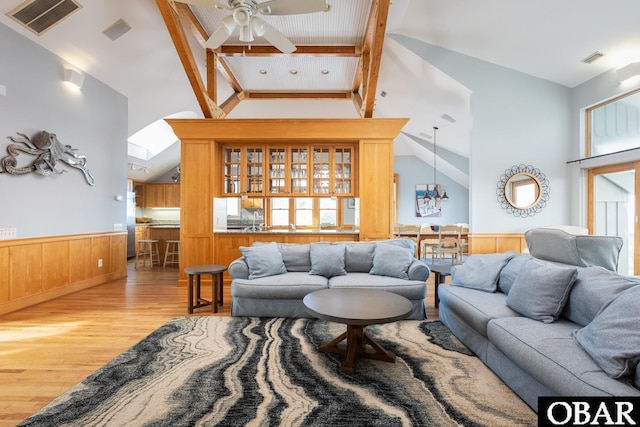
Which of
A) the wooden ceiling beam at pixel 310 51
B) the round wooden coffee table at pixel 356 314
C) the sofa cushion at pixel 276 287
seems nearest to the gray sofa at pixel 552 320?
the round wooden coffee table at pixel 356 314

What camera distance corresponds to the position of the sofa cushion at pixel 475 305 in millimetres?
2402

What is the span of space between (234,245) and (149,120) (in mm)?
3963

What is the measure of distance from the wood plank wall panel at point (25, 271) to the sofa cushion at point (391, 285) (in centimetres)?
379

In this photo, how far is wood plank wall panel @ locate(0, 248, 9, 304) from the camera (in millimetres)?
3646

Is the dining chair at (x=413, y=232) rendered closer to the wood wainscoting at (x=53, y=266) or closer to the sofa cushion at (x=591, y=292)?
the sofa cushion at (x=591, y=292)

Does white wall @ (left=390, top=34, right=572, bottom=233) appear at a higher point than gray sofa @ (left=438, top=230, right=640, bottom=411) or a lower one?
higher

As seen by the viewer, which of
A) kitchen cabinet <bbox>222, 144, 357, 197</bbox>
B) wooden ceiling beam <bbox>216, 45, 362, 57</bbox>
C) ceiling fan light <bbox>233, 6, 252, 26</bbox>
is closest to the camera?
ceiling fan light <bbox>233, 6, 252, 26</bbox>

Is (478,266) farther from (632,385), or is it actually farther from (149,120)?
(149,120)

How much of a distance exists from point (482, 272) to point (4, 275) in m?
5.28

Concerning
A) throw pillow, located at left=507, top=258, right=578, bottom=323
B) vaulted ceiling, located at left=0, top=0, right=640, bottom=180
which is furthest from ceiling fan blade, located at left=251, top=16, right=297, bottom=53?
throw pillow, located at left=507, top=258, right=578, bottom=323

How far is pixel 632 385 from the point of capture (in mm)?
1455

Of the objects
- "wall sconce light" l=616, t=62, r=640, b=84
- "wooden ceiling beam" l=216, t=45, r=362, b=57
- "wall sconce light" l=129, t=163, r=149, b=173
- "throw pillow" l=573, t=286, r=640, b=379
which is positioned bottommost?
"throw pillow" l=573, t=286, r=640, b=379

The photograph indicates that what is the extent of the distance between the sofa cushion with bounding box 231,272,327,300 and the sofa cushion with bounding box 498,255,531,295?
67.1 inches

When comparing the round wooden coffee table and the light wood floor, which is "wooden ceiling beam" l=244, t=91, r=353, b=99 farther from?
the round wooden coffee table
